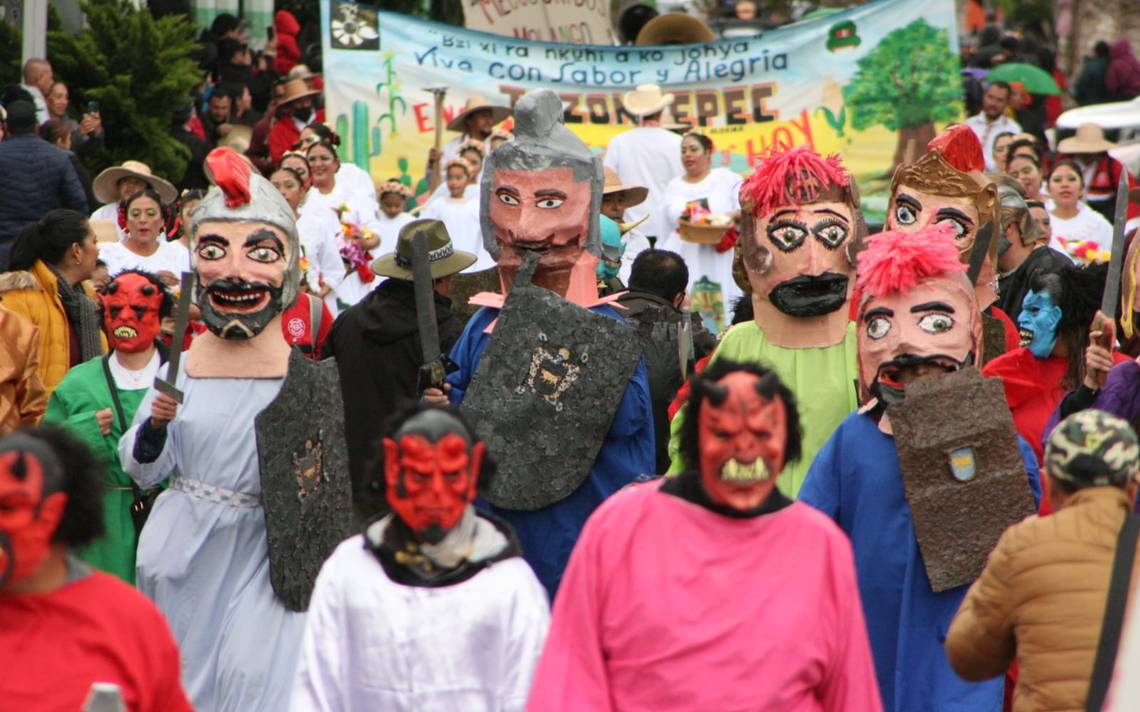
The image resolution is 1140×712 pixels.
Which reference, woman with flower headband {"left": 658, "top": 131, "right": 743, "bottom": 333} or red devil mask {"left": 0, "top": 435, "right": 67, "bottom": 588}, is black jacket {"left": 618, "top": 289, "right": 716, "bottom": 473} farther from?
Result: woman with flower headband {"left": 658, "top": 131, "right": 743, "bottom": 333}

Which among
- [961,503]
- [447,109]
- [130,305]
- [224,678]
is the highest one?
[447,109]

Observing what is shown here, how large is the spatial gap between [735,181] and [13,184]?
15.6 ft

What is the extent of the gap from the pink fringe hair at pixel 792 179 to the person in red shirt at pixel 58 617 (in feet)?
11.6

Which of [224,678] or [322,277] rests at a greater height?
[322,277]

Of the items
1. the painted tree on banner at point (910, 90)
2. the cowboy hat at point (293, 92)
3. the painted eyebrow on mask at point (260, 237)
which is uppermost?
the cowboy hat at point (293, 92)

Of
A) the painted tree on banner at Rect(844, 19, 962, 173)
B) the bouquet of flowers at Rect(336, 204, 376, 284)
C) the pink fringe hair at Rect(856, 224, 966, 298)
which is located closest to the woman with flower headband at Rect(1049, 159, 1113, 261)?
the painted tree on banner at Rect(844, 19, 962, 173)

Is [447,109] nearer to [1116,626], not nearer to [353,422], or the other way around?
[353,422]

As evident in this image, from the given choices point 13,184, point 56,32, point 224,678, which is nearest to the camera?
point 224,678

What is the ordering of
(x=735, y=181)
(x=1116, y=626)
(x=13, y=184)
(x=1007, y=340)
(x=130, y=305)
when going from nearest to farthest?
(x=1116, y=626)
(x=130, y=305)
(x=1007, y=340)
(x=13, y=184)
(x=735, y=181)

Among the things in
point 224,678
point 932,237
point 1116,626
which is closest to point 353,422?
point 224,678

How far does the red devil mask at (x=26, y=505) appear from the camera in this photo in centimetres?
501

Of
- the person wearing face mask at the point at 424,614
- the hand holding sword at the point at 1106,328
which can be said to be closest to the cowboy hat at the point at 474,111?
the hand holding sword at the point at 1106,328

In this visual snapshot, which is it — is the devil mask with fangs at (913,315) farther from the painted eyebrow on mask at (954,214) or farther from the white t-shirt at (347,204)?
the white t-shirt at (347,204)

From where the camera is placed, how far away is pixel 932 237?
23.6 ft
